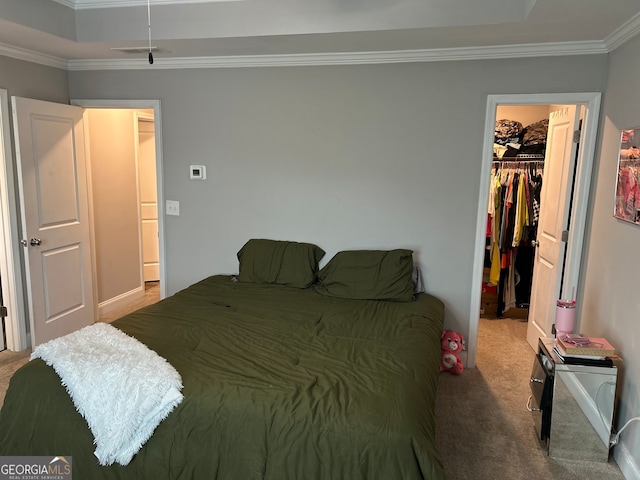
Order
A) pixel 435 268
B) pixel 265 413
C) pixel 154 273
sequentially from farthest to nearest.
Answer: pixel 154 273 < pixel 435 268 < pixel 265 413

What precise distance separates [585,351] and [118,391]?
2269 millimetres

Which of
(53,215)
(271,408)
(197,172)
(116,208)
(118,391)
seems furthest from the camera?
(116,208)

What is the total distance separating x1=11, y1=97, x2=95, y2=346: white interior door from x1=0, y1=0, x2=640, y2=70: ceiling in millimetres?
498

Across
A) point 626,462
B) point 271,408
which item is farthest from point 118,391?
point 626,462

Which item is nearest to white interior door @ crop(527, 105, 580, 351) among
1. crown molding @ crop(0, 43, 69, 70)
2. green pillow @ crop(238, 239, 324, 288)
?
green pillow @ crop(238, 239, 324, 288)

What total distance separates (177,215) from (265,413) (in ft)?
8.03

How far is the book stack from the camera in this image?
2371mm

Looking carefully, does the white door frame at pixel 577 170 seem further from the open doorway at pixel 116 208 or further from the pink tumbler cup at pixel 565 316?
the open doorway at pixel 116 208

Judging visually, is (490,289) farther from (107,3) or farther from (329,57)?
(107,3)

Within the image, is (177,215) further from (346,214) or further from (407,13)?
(407,13)

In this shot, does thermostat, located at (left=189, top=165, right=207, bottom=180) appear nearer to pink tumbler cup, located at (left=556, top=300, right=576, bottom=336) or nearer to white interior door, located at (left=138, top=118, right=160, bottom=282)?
white interior door, located at (left=138, top=118, right=160, bottom=282)

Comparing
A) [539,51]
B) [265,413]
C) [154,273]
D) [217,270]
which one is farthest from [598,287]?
[154,273]

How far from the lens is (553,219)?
345cm

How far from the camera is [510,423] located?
8.94 feet
